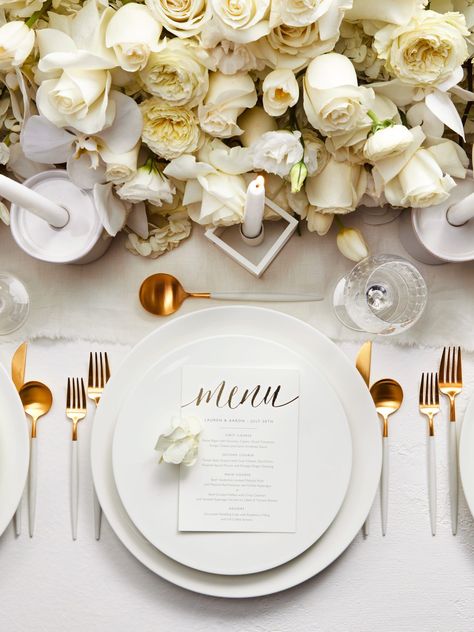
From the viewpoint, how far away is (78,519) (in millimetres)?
938

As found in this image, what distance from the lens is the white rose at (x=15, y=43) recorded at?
76 centimetres

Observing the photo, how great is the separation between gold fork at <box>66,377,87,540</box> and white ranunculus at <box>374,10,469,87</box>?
0.58 m

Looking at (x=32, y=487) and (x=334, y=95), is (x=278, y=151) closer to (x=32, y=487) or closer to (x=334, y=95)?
(x=334, y=95)

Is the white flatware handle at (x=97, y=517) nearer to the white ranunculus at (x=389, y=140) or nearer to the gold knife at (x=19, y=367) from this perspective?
the gold knife at (x=19, y=367)

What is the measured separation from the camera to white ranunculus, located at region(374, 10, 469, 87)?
74cm

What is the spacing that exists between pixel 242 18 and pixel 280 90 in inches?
3.9

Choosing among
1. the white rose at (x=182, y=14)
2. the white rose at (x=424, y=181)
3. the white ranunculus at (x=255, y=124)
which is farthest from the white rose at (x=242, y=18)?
the white rose at (x=424, y=181)

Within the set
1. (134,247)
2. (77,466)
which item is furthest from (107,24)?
(77,466)

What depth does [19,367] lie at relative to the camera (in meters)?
0.96

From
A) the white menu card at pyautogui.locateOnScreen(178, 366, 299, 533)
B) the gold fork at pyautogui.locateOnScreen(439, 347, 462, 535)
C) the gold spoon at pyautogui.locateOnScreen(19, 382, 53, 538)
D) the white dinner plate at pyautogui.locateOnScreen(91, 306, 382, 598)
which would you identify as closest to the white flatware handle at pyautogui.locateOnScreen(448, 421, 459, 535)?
the gold fork at pyautogui.locateOnScreen(439, 347, 462, 535)

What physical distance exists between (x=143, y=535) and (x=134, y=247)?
1.31 ft

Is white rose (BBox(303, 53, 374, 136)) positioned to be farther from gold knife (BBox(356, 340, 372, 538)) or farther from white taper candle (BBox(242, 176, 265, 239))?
gold knife (BBox(356, 340, 372, 538))

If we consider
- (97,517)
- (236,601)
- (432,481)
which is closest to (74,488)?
(97,517)

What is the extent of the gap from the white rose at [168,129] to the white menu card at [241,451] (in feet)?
0.97
